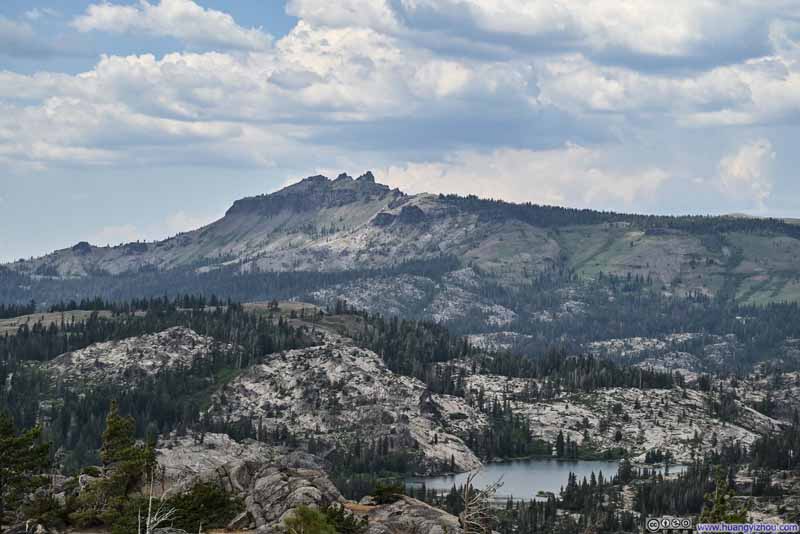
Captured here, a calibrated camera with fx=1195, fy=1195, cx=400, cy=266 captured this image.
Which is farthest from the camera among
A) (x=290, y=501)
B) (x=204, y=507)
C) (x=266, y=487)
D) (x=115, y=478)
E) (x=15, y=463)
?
(x=266, y=487)

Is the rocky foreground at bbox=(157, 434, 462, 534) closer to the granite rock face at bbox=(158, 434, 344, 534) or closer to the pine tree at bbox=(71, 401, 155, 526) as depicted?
the granite rock face at bbox=(158, 434, 344, 534)

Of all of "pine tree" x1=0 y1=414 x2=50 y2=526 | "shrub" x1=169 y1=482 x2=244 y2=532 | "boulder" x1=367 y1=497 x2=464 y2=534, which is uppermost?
"pine tree" x1=0 y1=414 x2=50 y2=526

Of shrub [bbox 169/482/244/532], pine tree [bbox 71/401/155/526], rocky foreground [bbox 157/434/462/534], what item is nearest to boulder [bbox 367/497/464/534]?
rocky foreground [bbox 157/434/462/534]

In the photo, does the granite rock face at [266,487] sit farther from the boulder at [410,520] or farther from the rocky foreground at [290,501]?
the boulder at [410,520]

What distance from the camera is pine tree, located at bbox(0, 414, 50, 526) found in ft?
479

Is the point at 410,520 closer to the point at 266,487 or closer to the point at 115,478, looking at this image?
the point at 266,487

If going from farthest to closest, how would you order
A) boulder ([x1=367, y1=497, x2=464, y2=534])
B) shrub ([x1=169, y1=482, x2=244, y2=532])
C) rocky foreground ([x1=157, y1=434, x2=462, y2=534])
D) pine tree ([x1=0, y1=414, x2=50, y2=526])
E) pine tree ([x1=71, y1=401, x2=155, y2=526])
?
rocky foreground ([x1=157, y1=434, x2=462, y2=534]), boulder ([x1=367, y1=497, x2=464, y2=534]), pine tree ([x1=0, y1=414, x2=50, y2=526]), shrub ([x1=169, y1=482, x2=244, y2=532]), pine tree ([x1=71, y1=401, x2=155, y2=526])

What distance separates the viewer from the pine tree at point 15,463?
479 feet

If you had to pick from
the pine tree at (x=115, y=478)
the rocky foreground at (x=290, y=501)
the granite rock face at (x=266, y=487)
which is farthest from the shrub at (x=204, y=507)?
the pine tree at (x=115, y=478)

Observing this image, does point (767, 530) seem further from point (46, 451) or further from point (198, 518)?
point (46, 451)

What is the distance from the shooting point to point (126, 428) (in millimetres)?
161000

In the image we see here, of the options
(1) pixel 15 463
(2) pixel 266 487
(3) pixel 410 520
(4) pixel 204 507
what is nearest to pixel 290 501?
(2) pixel 266 487

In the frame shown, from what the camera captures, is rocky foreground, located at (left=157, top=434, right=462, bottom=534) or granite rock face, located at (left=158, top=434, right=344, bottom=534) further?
granite rock face, located at (left=158, top=434, right=344, bottom=534)

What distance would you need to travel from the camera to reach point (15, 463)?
146625 millimetres
